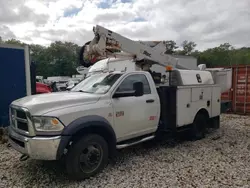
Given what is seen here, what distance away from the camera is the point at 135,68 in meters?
6.03

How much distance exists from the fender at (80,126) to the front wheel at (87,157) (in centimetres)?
20

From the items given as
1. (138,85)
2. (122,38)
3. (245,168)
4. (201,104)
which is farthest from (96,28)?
(245,168)

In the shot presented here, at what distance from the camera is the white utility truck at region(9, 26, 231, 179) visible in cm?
336

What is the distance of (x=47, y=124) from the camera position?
3.32 meters

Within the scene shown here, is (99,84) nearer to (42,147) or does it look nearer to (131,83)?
(131,83)

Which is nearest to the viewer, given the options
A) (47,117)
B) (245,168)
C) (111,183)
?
(47,117)

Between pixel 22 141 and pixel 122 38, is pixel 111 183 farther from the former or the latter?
pixel 122 38

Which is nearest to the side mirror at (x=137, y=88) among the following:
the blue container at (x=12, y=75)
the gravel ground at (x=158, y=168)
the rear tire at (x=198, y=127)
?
the gravel ground at (x=158, y=168)

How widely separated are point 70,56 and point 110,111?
169 ft

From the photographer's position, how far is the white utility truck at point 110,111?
3.36m

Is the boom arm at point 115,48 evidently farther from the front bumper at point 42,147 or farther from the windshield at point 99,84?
the front bumper at point 42,147

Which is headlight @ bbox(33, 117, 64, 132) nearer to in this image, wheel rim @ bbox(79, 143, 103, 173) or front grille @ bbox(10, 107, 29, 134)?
front grille @ bbox(10, 107, 29, 134)

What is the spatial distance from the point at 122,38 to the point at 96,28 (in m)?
0.69

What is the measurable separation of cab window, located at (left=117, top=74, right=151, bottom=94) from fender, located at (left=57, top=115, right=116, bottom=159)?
80 centimetres
